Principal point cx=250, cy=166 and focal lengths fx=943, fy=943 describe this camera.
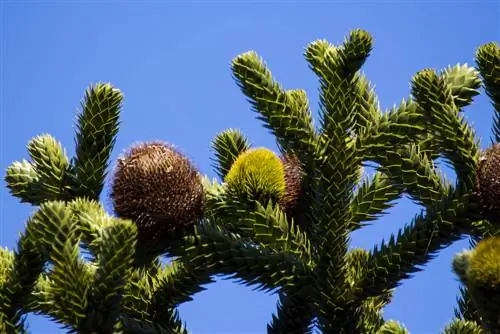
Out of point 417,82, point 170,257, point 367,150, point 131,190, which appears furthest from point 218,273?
point 417,82

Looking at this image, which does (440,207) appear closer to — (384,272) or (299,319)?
(384,272)

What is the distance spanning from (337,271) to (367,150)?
2.28 ft

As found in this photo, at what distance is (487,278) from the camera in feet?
12.3

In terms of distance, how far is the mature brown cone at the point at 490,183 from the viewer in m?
4.75

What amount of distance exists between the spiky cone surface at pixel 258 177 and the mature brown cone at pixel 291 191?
0.53ft

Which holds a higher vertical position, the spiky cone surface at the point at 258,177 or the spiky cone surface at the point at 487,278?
the spiky cone surface at the point at 258,177

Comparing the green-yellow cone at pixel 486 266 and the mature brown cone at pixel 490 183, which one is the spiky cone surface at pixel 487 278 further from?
the mature brown cone at pixel 490 183

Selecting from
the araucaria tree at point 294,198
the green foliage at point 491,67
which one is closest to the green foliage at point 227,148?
the araucaria tree at point 294,198

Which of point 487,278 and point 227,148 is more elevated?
point 227,148

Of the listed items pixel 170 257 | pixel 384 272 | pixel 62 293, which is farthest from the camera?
pixel 170 257

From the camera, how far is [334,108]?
5.05 meters

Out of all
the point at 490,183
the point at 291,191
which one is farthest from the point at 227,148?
the point at 490,183

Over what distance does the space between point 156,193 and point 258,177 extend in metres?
0.58

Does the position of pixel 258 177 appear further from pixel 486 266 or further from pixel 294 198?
pixel 486 266
